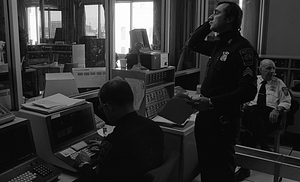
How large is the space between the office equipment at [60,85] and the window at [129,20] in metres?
0.82

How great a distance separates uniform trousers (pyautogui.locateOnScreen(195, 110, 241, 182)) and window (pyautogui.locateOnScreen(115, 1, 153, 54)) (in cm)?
149

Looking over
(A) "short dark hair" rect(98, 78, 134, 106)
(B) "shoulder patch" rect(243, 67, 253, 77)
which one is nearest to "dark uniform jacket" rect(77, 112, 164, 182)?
(A) "short dark hair" rect(98, 78, 134, 106)

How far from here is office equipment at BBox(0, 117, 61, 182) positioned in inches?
66.5

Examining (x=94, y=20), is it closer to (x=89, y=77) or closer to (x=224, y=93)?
(x=89, y=77)

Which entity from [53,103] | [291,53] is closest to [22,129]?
[53,103]

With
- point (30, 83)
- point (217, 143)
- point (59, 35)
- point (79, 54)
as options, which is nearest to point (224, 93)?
point (217, 143)

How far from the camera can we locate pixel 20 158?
1.79 metres

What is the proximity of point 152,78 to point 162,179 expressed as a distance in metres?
1.81

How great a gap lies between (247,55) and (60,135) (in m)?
1.36

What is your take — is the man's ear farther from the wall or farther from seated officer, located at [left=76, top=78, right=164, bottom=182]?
the wall

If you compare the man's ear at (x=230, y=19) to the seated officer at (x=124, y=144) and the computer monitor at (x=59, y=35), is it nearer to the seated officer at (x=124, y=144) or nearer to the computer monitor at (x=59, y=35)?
the seated officer at (x=124, y=144)

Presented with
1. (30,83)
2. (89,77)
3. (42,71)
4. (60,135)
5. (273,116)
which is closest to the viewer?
(60,135)

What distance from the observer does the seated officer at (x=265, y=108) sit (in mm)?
3660

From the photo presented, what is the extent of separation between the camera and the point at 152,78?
129 inches
